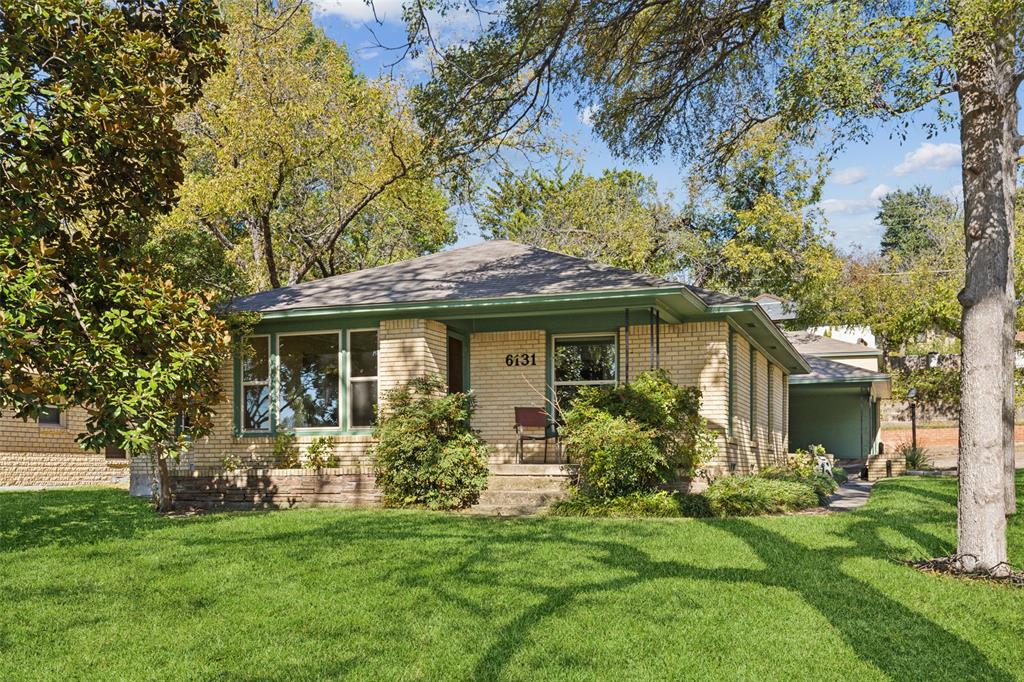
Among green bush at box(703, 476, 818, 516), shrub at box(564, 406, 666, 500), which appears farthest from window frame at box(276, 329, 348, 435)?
green bush at box(703, 476, 818, 516)

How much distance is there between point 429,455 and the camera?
12938 millimetres

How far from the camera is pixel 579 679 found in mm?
5082

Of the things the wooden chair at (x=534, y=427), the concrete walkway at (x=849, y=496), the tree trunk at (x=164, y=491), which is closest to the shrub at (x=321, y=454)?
the tree trunk at (x=164, y=491)

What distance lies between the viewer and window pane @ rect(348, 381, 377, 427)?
48.5 ft

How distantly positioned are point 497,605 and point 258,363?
999cm

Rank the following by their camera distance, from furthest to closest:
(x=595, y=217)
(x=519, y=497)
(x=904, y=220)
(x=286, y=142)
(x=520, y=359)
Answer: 1. (x=904, y=220)
2. (x=595, y=217)
3. (x=286, y=142)
4. (x=520, y=359)
5. (x=519, y=497)

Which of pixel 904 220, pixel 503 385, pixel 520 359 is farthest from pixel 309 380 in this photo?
pixel 904 220

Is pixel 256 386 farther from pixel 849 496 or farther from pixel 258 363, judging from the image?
pixel 849 496

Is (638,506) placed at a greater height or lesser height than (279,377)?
lesser

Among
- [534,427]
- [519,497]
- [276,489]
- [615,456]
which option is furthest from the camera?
[534,427]

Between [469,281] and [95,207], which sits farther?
[469,281]

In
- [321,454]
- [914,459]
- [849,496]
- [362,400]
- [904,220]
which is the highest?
[904,220]

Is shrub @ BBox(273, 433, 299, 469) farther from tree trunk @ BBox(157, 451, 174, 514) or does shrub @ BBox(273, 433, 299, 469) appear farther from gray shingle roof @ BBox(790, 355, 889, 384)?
gray shingle roof @ BBox(790, 355, 889, 384)

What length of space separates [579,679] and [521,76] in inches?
333
